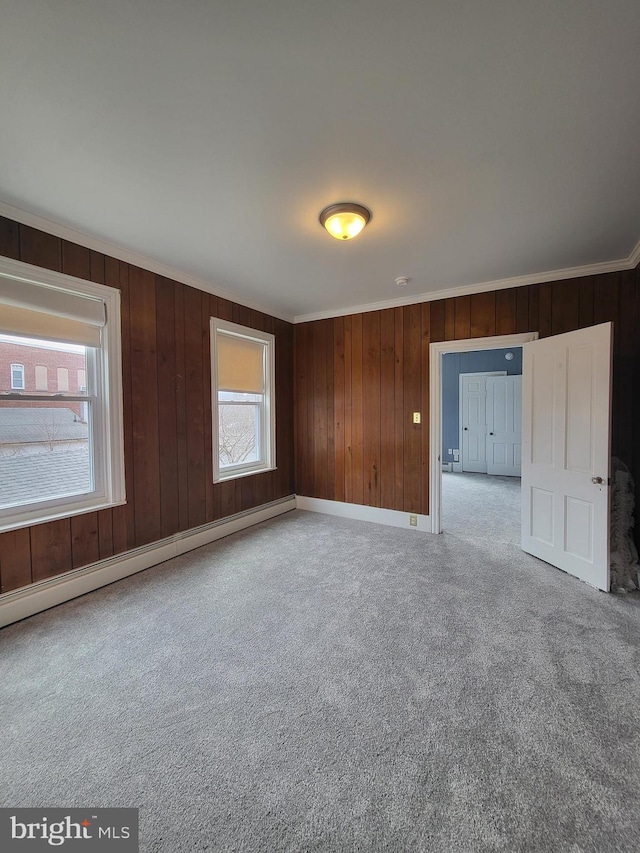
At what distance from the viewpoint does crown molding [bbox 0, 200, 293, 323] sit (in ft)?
7.30

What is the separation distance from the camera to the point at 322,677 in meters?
1.75

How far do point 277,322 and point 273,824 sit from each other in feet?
14.2

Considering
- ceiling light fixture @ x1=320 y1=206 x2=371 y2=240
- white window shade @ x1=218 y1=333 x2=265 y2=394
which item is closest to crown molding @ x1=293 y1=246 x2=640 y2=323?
white window shade @ x1=218 y1=333 x2=265 y2=394

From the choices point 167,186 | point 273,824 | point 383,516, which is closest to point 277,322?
Answer: point 167,186

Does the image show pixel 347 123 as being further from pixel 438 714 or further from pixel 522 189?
pixel 438 714

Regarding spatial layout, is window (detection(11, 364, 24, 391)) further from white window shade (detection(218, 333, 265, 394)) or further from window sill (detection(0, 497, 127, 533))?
white window shade (detection(218, 333, 265, 394))

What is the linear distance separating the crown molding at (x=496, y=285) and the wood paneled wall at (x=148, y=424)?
4.30ft

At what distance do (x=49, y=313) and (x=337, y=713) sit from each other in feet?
9.75

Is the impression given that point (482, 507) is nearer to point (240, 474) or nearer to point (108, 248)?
point (240, 474)

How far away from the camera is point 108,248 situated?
268 cm

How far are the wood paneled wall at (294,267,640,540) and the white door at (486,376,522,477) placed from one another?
4.00 m

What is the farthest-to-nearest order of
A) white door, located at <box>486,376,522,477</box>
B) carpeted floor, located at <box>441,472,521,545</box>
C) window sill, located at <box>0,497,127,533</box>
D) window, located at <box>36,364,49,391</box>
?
1. white door, located at <box>486,376,522,477</box>
2. carpeted floor, located at <box>441,472,521,545</box>
3. window, located at <box>36,364,49,391</box>
4. window sill, located at <box>0,497,127,533</box>

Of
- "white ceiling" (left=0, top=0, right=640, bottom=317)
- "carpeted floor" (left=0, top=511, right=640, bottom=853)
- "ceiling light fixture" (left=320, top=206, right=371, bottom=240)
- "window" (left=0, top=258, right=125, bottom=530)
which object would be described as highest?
"white ceiling" (left=0, top=0, right=640, bottom=317)

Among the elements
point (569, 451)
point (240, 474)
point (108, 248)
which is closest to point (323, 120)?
point (108, 248)
